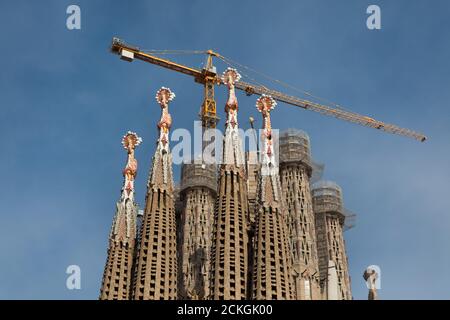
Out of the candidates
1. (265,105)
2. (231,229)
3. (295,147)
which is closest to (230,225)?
(231,229)

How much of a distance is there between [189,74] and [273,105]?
79.5 feet

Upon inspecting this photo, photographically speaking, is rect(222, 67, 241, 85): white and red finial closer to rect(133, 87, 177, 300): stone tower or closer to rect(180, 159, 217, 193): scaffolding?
rect(133, 87, 177, 300): stone tower

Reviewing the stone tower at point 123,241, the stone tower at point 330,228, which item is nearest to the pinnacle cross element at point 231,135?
the stone tower at point 123,241

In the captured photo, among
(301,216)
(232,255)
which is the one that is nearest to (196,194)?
(301,216)

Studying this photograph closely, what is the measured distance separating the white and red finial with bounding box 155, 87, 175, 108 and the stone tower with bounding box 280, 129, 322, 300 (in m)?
14.8

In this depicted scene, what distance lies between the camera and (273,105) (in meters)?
65.8

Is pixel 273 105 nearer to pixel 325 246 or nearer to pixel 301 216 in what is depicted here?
pixel 301 216

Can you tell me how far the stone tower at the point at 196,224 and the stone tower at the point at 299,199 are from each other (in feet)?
27.1

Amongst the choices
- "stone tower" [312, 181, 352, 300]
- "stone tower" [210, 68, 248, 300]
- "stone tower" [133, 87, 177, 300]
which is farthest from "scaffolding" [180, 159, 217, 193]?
"stone tower" [210, 68, 248, 300]

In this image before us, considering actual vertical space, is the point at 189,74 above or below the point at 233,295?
above

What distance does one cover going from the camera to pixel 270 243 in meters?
55.3
